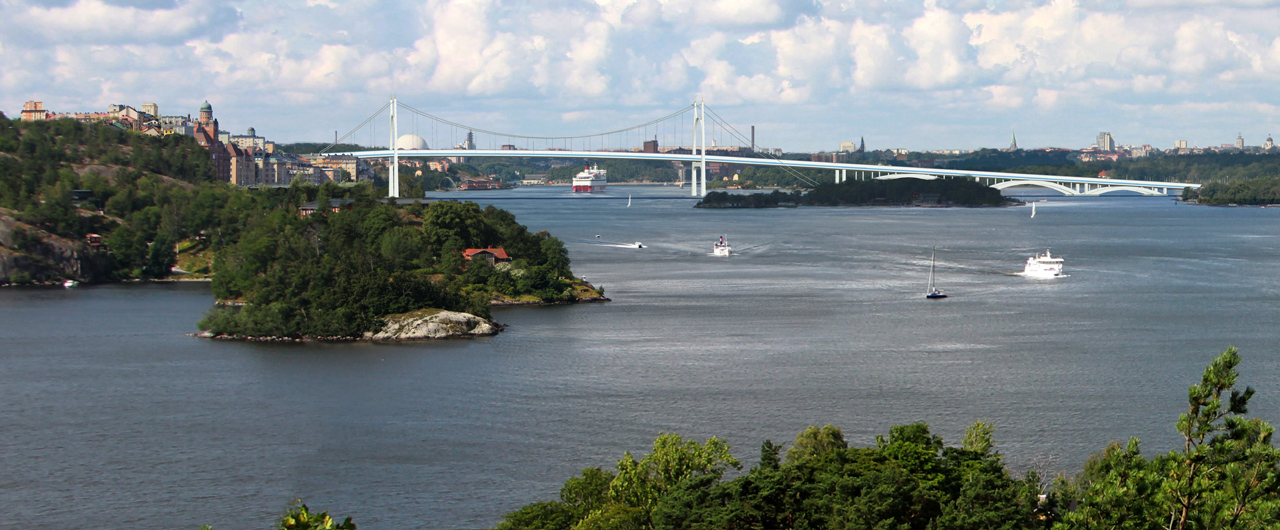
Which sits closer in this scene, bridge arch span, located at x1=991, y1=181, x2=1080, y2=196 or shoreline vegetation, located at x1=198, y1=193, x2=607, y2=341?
shoreline vegetation, located at x1=198, y1=193, x2=607, y2=341

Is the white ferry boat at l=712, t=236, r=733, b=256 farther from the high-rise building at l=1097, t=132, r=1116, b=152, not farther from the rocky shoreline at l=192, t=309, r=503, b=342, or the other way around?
the high-rise building at l=1097, t=132, r=1116, b=152

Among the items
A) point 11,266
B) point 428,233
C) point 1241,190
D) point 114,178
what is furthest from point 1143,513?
point 1241,190

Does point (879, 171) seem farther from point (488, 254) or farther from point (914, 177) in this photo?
point (488, 254)

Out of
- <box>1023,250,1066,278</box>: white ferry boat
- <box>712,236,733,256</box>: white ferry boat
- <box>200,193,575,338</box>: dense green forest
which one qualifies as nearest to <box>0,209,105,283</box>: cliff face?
<box>200,193,575,338</box>: dense green forest

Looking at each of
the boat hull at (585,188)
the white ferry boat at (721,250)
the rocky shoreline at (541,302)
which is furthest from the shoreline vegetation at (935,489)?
the boat hull at (585,188)

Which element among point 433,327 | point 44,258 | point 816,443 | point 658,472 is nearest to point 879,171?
point 44,258

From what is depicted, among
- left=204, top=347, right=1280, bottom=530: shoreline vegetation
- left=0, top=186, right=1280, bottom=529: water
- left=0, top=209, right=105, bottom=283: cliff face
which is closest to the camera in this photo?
left=204, top=347, right=1280, bottom=530: shoreline vegetation

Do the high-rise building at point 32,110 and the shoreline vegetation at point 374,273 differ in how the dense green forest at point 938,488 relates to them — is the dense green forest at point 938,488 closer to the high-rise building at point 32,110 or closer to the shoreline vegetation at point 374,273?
the shoreline vegetation at point 374,273
